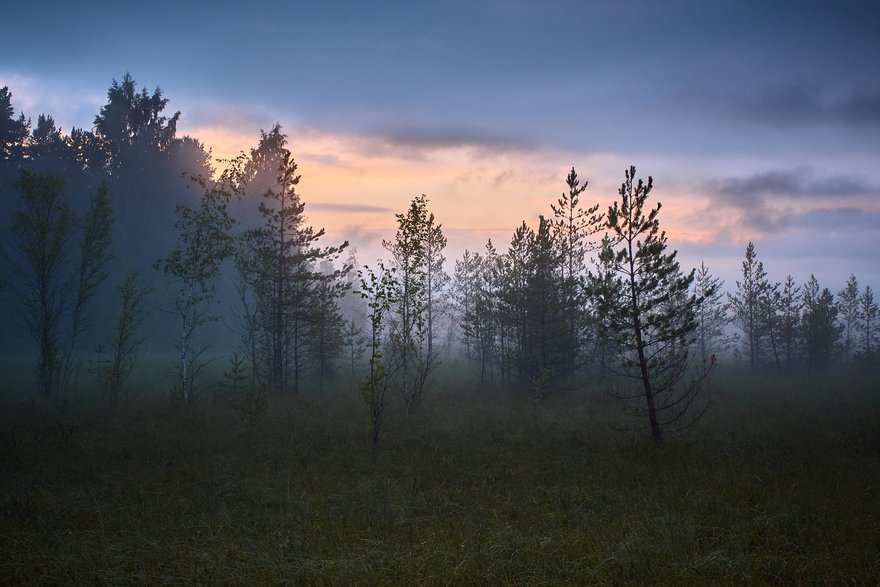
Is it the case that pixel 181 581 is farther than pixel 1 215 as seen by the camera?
No

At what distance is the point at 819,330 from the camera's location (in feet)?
128

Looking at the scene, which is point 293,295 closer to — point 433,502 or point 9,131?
point 433,502

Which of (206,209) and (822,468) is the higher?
(206,209)

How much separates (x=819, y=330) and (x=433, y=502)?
44382mm

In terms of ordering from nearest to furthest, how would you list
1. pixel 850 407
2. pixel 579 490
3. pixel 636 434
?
pixel 579 490
pixel 636 434
pixel 850 407

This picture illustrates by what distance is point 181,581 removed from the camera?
6.31 m

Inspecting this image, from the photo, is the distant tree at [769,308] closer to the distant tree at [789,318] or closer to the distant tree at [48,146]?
the distant tree at [789,318]

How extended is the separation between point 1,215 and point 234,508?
161 ft

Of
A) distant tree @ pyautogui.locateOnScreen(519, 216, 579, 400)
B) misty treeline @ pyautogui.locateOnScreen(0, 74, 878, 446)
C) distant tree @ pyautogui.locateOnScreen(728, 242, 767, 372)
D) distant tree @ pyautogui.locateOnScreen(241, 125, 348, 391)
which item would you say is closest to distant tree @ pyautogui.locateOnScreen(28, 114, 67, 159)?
misty treeline @ pyautogui.locateOnScreen(0, 74, 878, 446)

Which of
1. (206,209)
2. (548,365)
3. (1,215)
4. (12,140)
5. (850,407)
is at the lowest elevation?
(850,407)

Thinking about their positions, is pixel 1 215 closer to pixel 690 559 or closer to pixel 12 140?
pixel 12 140

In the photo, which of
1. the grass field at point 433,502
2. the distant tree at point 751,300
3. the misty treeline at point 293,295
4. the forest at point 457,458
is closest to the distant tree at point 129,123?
the misty treeline at point 293,295

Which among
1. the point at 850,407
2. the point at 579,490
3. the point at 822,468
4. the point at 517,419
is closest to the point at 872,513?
the point at 822,468

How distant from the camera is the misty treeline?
14680mm
